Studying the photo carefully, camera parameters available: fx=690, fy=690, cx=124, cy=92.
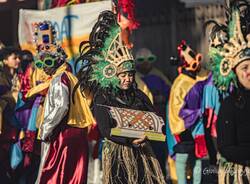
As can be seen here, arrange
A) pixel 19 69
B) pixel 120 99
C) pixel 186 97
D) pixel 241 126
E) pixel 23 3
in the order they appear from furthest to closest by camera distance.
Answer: pixel 23 3 → pixel 19 69 → pixel 186 97 → pixel 120 99 → pixel 241 126

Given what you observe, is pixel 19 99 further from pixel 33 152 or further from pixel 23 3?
pixel 23 3

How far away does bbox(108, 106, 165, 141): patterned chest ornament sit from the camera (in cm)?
580

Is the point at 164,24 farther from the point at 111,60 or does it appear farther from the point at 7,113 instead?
the point at 111,60

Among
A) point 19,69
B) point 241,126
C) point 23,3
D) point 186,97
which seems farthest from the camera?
point 23,3

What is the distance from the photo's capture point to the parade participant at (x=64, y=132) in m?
6.68

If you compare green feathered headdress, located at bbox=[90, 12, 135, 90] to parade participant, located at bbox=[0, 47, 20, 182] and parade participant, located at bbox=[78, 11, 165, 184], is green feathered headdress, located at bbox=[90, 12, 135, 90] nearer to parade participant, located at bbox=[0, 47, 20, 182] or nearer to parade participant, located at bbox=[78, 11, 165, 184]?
parade participant, located at bbox=[78, 11, 165, 184]

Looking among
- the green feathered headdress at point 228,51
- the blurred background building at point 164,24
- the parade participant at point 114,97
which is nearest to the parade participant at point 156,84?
the parade participant at point 114,97

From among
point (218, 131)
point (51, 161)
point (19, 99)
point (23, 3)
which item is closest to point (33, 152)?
point (19, 99)

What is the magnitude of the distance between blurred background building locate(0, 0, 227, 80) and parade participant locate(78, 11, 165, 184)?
6.27 m

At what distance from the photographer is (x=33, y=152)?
805 cm

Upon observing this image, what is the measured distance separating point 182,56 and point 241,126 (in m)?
3.16

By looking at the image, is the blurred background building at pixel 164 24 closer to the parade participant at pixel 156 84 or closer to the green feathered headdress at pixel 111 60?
the parade participant at pixel 156 84

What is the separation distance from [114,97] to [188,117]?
2120mm

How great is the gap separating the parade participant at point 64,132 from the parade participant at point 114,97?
403 millimetres
